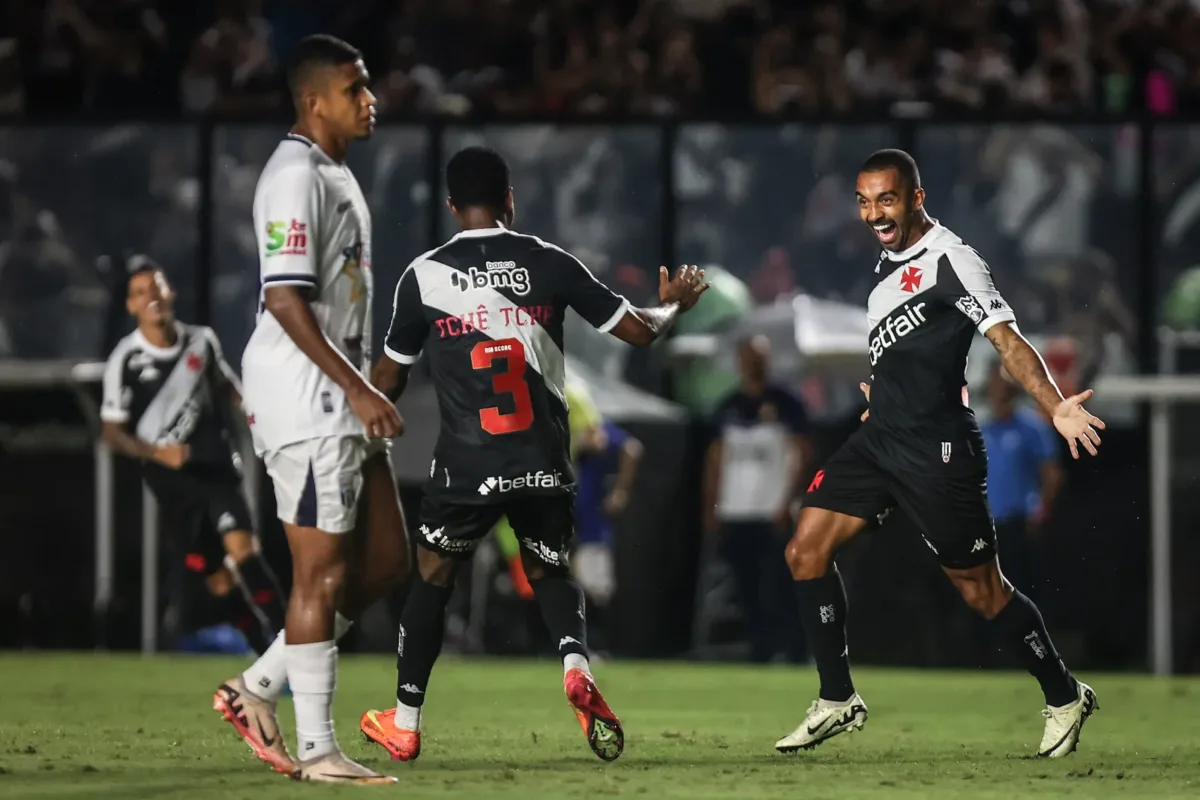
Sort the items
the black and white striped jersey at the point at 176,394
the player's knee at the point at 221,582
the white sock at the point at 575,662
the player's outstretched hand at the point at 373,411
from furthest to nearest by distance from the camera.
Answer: the black and white striped jersey at the point at 176,394, the player's knee at the point at 221,582, the white sock at the point at 575,662, the player's outstretched hand at the point at 373,411

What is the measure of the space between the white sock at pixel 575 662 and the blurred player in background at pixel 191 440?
3.88m

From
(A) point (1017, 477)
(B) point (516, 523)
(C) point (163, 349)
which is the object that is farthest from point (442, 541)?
(A) point (1017, 477)

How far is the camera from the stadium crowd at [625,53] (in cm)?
1583

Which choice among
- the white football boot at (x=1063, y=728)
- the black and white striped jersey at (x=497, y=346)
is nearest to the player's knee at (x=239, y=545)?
the black and white striped jersey at (x=497, y=346)

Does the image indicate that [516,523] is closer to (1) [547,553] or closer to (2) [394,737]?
(1) [547,553]

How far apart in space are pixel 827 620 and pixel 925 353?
109cm

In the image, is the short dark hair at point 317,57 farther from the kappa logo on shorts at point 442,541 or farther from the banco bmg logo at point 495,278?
the kappa logo on shorts at point 442,541

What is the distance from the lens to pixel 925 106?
14.3 meters

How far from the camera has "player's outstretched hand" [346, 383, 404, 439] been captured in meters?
6.45

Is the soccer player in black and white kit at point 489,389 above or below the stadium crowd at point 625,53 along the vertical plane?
below

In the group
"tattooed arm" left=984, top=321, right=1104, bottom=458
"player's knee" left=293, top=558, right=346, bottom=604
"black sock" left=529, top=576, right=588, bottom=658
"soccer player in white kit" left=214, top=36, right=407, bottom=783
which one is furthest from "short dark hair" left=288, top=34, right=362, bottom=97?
"tattooed arm" left=984, top=321, right=1104, bottom=458

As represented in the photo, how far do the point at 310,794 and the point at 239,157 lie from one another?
9.00 m

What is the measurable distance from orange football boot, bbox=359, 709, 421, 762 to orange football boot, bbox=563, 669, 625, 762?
0.65m

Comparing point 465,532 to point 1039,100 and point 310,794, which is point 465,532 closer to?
point 310,794
